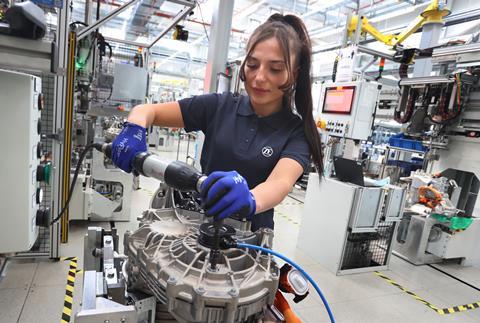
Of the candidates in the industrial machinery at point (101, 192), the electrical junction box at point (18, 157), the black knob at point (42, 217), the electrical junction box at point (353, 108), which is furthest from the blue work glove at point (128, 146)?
the electrical junction box at point (353, 108)

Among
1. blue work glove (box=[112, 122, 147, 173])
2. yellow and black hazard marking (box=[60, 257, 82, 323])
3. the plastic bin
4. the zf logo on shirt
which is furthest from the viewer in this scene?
the plastic bin

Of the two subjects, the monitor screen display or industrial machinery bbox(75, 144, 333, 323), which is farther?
the monitor screen display

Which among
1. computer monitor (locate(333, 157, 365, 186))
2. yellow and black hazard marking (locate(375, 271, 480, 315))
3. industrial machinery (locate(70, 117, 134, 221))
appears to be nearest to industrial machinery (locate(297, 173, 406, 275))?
computer monitor (locate(333, 157, 365, 186))

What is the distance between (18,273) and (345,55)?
357 cm

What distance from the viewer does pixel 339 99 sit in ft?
10.6

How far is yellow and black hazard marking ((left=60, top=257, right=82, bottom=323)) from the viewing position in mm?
1987

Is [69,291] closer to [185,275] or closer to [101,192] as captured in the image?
[101,192]

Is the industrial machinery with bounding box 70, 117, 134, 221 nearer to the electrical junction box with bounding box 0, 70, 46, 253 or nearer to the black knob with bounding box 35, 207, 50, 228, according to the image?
the black knob with bounding box 35, 207, 50, 228

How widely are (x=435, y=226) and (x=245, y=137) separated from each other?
341 centimetres

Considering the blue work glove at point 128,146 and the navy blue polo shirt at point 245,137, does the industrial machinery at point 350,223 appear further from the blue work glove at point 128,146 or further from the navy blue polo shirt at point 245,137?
the blue work glove at point 128,146

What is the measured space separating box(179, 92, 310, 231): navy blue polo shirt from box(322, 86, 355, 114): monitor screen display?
2144 millimetres

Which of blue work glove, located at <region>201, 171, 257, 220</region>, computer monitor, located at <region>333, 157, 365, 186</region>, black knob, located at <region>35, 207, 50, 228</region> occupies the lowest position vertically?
black knob, located at <region>35, 207, 50, 228</region>

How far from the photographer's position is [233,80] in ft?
15.2

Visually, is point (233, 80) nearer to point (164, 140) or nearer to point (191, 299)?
point (191, 299)
